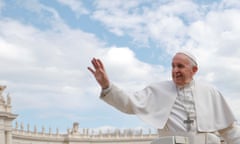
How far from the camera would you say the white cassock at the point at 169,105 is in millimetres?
4828

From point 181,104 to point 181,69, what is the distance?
1.04 ft

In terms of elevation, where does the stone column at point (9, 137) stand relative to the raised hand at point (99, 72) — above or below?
above

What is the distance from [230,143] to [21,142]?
60490mm

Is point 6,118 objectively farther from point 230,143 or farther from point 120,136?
point 230,143

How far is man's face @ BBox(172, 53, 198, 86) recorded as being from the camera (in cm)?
496

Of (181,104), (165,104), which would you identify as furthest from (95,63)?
(181,104)

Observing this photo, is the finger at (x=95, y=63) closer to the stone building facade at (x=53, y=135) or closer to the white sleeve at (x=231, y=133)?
the white sleeve at (x=231, y=133)

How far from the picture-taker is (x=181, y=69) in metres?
4.96

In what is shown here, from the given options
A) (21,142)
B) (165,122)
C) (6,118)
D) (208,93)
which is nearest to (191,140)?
(165,122)

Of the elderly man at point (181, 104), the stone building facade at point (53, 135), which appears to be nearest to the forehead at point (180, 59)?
the elderly man at point (181, 104)

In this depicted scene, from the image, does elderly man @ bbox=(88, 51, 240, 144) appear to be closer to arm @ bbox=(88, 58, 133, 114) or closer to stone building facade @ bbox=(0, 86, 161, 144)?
arm @ bbox=(88, 58, 133, 114)

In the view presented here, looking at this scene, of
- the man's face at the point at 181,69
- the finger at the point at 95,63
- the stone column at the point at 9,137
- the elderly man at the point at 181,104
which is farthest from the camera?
the stone column at the point at 9,137

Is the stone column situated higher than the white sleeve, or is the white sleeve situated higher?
the stone column

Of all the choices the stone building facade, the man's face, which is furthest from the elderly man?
the stone building facade
